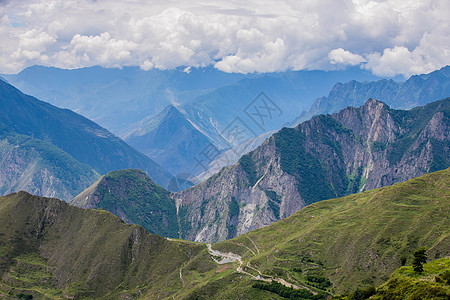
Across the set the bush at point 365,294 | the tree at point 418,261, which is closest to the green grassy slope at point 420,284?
the tree at point 418,261

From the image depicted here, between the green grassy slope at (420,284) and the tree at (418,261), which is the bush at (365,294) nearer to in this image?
the green grassy slope at (420,284)

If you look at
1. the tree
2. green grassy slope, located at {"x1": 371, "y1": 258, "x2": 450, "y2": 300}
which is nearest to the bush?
green grassy slope, located at {"x1": 371, "y1": 258, "x2": 450, "y2": 300}

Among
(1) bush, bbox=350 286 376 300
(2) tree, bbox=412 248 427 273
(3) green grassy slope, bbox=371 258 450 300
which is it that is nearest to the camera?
(3) green grassy slope, bbox=371 258 450 300

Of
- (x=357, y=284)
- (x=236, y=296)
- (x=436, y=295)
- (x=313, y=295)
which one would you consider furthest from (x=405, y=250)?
(x=436, y=295)

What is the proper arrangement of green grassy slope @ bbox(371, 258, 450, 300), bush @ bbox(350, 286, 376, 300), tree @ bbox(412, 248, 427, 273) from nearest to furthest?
green grassy slope @ bbox(371, 258, 450, 300)
bush @ bbox(350, 286, 376, 300)
tree @ bbox(412, 248, 427, 273)

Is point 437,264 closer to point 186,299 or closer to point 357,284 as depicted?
point 357,284

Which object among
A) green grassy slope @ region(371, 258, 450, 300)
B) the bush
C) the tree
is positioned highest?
the tree

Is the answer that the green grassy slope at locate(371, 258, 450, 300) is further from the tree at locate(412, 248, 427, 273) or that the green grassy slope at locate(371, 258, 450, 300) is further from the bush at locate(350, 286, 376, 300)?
the bush at locate(350, 286, 376, 300)

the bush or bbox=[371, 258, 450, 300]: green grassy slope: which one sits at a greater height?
bbox=[371, 258, 450, 300]: green grassy slope

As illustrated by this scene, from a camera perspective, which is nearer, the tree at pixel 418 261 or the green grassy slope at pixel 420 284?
the green grassy slope at pixel 420 284

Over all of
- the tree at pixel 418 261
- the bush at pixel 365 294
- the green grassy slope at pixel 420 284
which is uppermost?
the tree at pixel 418 261

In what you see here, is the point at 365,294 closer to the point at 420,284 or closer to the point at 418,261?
the point at 418,261
